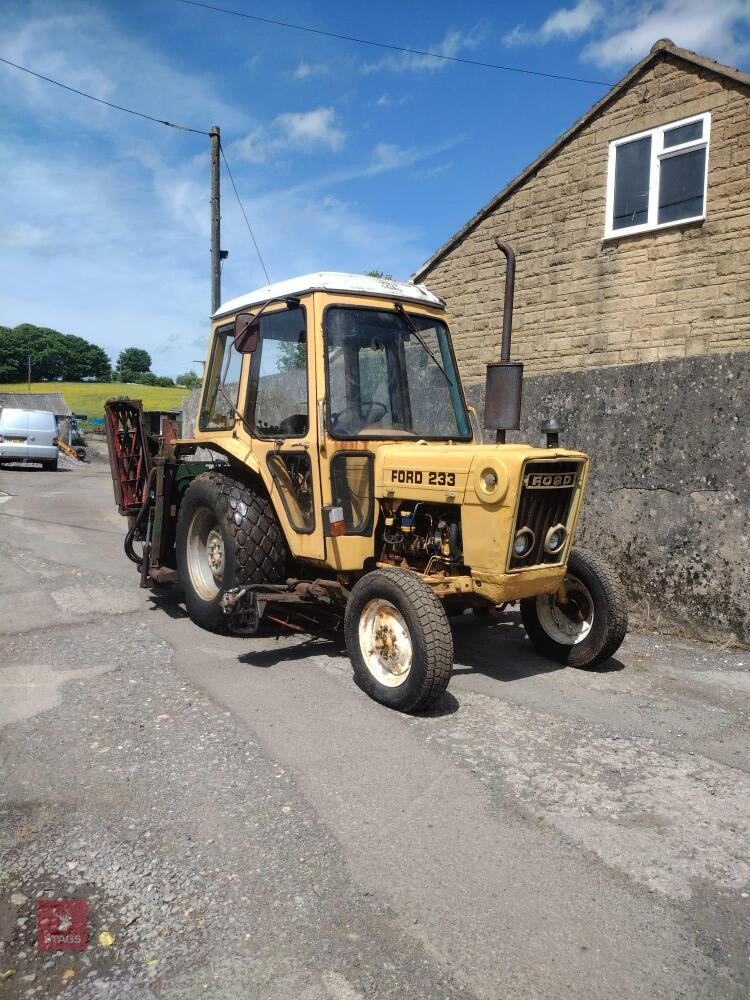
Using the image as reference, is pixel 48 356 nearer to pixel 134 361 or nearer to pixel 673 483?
pixel 134 361

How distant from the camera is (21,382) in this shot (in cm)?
8950

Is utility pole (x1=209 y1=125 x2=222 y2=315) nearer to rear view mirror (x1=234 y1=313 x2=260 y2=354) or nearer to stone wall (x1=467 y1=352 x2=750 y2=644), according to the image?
stone wall (x1=467 y1=352 x2=750 y2=644)

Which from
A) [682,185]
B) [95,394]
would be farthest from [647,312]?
[95,394]

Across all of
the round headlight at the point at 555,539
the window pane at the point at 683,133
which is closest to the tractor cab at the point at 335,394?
the round headlight at the point at 555,539

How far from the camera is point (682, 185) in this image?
10203 mm

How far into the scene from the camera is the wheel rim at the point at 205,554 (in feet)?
19.1

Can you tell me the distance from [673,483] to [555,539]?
204 centimetres

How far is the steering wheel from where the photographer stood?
4922mm

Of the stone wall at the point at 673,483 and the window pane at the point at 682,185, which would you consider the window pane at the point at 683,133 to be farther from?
the stone wall at the point at 673,483

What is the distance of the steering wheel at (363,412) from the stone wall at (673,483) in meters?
2.52

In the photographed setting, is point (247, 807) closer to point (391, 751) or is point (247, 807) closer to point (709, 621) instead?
point (391, 751)

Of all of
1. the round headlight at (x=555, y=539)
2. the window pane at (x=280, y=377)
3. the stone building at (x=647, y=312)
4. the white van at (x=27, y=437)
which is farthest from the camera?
the white van at (x=27, y=437)

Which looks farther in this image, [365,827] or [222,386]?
[222,386]

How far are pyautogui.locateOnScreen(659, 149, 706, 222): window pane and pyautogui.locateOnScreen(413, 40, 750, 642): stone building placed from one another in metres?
0.02
